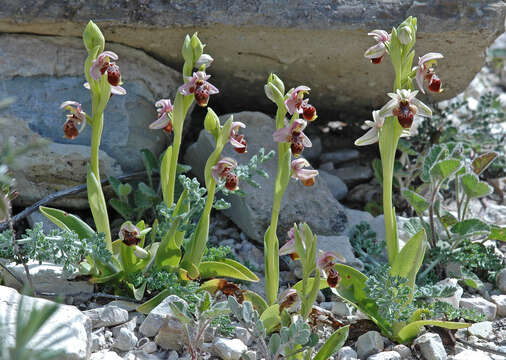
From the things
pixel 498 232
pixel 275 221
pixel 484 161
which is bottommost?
pixel 498 232

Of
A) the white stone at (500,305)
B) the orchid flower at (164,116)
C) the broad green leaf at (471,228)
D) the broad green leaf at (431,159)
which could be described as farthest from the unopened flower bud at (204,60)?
the white stone at (500,305)

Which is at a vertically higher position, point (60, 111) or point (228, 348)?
point (60, 111)

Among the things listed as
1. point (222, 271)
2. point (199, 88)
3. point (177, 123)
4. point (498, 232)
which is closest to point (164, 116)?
point (177, 123)

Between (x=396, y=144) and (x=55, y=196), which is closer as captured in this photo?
(x=396, y=144)

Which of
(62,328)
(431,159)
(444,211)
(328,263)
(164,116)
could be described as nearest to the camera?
(62,328)

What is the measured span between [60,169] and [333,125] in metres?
2.34

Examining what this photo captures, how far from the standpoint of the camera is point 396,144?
265cm

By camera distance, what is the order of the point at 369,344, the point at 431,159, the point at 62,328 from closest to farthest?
the point at 62,328 < the point at 369,344 < the point at 431,159

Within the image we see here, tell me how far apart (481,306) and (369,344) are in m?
0.70

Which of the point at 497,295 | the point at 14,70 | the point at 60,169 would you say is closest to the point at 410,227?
the point at 497,295

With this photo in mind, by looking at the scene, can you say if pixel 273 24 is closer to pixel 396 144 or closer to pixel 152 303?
pixel 396 144

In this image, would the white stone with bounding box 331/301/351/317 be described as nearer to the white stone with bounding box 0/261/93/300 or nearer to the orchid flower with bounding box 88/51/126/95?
the white stone with bounding box 0/261/93/300

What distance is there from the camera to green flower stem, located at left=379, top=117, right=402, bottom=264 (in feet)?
8.67

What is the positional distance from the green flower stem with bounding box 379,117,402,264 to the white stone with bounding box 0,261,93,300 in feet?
4.47
